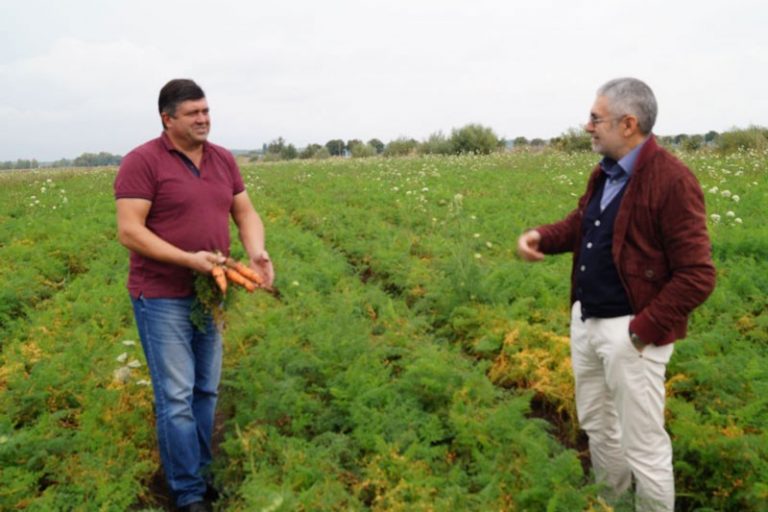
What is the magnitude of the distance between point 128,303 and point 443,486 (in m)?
5.21

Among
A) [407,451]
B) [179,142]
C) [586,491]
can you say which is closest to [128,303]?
[179,142]

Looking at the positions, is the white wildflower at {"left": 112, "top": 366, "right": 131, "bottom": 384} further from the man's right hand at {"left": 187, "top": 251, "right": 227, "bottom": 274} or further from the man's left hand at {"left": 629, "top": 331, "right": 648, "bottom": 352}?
the man's left hand at {"left": 629, "top": 331, "right": 648, "bottom": 352}

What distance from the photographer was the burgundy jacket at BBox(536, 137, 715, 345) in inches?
121

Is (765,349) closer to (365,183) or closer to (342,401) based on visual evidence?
(342,401)

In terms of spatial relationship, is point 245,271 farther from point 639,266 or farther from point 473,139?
point 473,139

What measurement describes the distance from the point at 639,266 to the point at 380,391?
232cm

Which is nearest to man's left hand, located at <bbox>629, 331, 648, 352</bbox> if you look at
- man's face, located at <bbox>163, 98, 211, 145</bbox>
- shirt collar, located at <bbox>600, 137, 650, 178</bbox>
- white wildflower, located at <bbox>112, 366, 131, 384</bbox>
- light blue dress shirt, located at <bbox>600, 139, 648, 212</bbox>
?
light blue dress shirt, located at <bbox>600, 139, 648, 212</bbox>

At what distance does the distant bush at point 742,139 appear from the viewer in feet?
79.3

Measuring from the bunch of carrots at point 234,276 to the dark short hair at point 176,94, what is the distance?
1023mm

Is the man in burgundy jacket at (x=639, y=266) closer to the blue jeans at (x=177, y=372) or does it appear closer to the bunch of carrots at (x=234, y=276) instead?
the bunch of carrots at (x=234, y=276)

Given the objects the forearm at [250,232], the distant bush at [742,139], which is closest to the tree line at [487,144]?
the distant bush at [742,139]

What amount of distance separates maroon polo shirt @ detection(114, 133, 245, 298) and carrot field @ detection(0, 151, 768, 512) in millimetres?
482

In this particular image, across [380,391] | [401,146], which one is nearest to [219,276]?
[380,391]

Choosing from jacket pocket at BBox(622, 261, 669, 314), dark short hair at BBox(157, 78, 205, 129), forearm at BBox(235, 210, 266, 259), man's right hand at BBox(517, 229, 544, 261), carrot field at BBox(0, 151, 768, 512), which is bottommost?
carrot field at BBox(0, 151, 768, 512)
